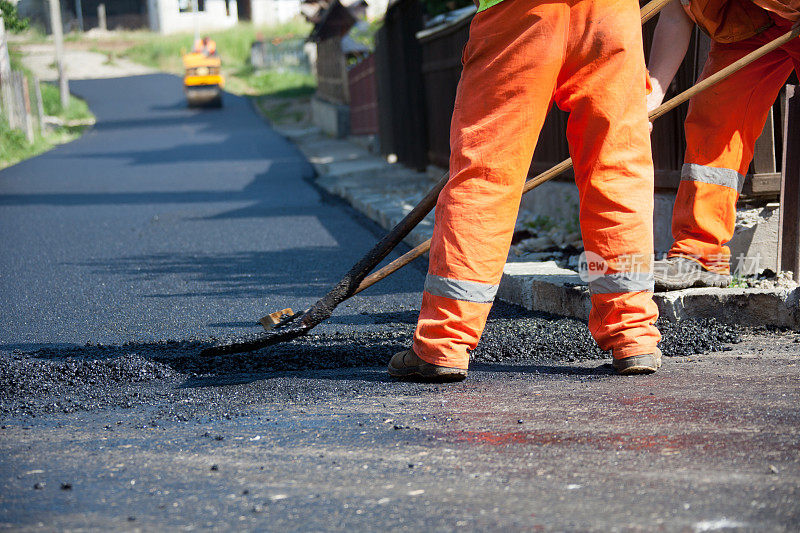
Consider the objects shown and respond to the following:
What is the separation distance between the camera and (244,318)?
4453mm

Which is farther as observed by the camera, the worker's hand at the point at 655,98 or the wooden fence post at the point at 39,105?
the wooden fence post at the point at 39,105

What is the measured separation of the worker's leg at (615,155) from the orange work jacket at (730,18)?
0.91 metres

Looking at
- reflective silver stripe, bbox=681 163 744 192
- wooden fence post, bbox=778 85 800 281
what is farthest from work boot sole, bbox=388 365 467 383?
wooden fence post, bbox=778 85 800 281

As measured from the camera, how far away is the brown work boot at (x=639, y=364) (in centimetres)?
A: 310

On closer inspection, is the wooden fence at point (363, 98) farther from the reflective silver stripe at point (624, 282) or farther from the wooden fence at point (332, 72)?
the reflective silver stripe at point (624, 282)

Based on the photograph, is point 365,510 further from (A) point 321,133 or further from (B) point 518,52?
(A) point 321,133

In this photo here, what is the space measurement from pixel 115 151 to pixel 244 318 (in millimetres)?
13730

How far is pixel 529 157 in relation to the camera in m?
3.10

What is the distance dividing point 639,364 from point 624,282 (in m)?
0.27

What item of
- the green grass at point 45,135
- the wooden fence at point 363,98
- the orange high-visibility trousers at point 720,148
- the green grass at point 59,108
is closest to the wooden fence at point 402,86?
the wooden fence at point 363,98

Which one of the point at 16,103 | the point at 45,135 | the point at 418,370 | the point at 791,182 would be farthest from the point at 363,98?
the point at 418,370

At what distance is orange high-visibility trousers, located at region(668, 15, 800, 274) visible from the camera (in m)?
3.99

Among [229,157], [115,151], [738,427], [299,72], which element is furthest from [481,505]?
[299,72]

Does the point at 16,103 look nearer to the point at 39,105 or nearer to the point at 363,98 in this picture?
the point at 39,105
